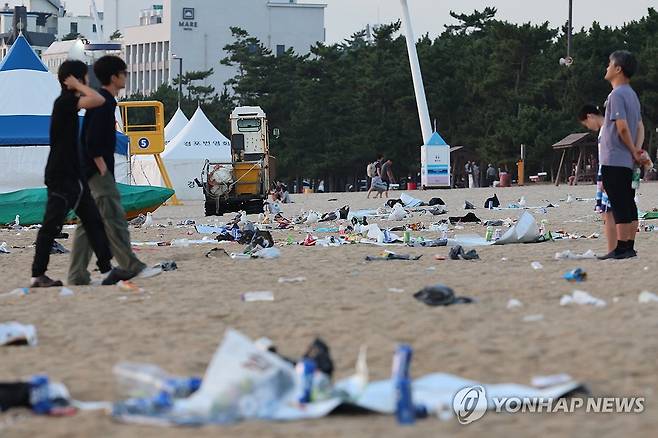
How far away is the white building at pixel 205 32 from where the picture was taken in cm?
13575

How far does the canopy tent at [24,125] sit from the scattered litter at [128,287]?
15078 mm

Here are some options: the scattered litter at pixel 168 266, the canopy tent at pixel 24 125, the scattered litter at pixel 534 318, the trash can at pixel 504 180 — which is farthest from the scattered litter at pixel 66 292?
the trash can at pixel 504 180

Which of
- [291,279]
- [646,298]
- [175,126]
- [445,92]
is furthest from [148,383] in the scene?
[445,92]

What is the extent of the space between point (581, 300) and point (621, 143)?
307 cm

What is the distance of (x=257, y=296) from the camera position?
813cm

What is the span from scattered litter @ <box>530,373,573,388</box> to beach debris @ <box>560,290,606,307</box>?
2.14 meters

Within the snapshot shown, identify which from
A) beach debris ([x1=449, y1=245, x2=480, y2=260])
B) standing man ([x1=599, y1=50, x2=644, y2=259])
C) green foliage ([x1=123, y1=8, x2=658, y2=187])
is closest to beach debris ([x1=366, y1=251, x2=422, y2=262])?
beach debris ([x1=449, y1=245, x2=480, y2=260])

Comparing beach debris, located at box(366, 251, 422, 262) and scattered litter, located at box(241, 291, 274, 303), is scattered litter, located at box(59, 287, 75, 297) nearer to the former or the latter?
scattered litter, located at box(241, 291, 274, 303)

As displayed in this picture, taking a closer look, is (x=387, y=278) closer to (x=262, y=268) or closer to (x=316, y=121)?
(x=262, y=268)

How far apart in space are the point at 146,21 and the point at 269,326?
141868 mm

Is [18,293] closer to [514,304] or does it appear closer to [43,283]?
[43,283]

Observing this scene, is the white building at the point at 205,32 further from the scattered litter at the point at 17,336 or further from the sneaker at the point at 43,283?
the scattered litter at the point at 17,336

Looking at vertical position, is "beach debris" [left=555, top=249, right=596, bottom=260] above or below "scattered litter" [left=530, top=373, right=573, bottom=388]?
below

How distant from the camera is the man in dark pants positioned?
9.34 meters
